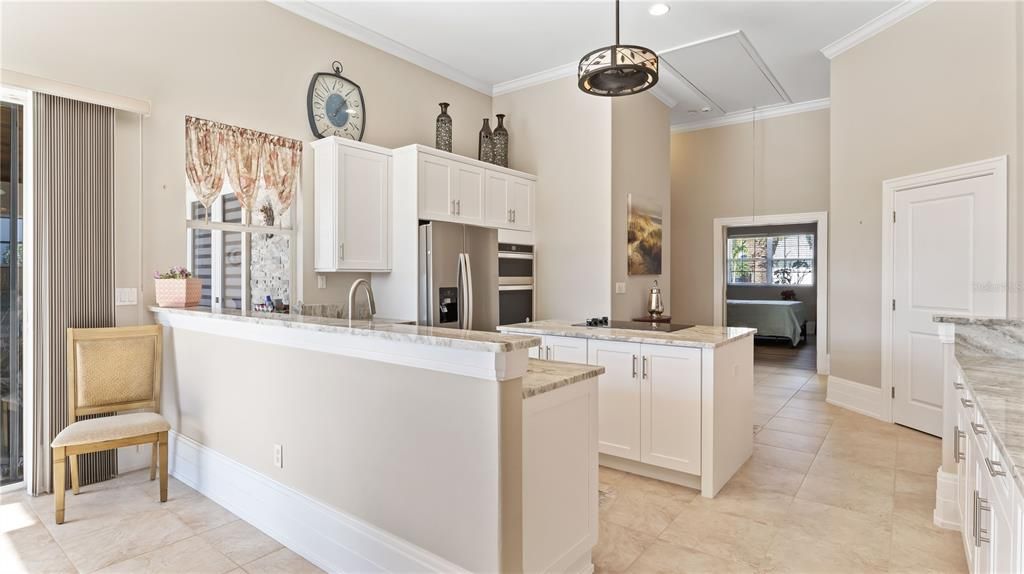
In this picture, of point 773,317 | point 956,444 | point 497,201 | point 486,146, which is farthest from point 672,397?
point 773,317

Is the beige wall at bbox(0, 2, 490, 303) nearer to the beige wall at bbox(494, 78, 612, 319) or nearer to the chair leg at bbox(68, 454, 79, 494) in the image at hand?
the chair leg at bbox(68, 454, 79, 494)

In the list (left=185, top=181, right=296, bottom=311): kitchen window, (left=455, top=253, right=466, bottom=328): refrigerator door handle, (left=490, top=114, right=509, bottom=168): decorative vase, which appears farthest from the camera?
(left=490, top=114, right=509, bottom=168): decorative vase

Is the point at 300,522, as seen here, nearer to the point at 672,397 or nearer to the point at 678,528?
the point at 678,528

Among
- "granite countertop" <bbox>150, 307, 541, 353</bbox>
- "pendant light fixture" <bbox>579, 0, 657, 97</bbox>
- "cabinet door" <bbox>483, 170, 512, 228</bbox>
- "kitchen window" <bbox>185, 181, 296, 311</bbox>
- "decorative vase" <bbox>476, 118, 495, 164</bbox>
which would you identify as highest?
"decorative vase" <bbox>476, 118, 495, 164</bbox>

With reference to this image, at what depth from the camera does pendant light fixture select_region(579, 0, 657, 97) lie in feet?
8.80

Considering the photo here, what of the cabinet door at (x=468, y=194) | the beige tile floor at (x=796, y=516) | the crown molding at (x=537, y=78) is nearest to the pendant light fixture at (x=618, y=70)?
the cabinet door at (x=468, y=194)

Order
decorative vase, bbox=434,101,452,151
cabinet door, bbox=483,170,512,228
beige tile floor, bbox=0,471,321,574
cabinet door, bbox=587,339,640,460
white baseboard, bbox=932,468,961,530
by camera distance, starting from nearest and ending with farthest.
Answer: beige tile floor, bbox=0,471,321,574
white baseboard, bbox=932,468,961,530
cabinet door, bbox=587,339,640,460
decorative vase, bbox=434,101,452,151
cabinet door, bbox=483,170,512,228

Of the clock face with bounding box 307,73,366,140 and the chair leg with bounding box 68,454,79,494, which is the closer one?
the chair leg with bounding box 68,454,79,494

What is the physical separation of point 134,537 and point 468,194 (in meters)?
3.40

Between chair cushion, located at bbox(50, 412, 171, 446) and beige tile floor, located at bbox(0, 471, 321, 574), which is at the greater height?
chair cushion, located at bbox(50, 412, 171, 446)

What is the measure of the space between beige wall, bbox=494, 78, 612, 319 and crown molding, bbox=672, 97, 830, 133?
260cm

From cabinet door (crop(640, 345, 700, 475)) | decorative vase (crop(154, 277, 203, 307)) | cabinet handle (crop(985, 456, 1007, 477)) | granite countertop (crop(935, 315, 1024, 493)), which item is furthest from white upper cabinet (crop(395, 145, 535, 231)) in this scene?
cabinet handle (crop(985, 456, 1007, 477))

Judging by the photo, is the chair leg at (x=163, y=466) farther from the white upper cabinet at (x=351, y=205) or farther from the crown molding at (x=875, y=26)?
the crown molding at (x=875, y=26)

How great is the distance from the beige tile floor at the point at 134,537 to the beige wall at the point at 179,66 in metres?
1.20
